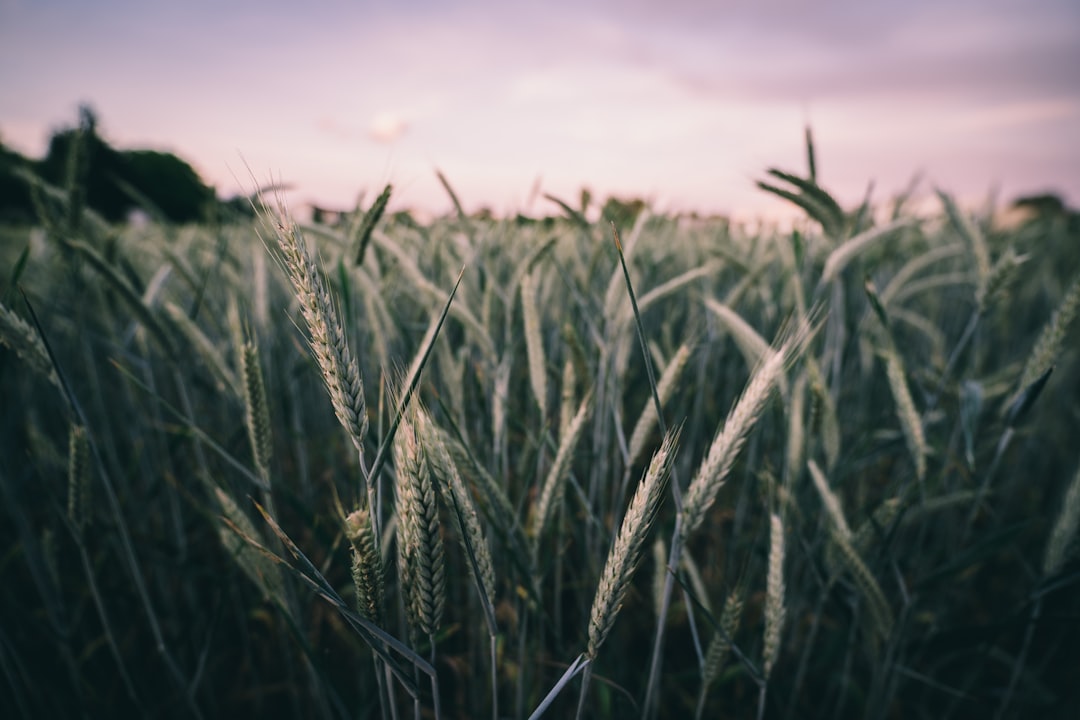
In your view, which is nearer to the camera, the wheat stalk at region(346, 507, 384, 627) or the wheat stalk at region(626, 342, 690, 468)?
the wheat stalk at region(346, 507, 384, 627)

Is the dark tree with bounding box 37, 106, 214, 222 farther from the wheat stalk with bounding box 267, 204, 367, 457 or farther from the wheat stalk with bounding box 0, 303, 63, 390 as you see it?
the wheat stalk with bounding box 267, 204, 367, 457

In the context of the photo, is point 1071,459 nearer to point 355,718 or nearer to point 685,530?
point 685,530

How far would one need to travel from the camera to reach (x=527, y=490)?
1099 millimetres

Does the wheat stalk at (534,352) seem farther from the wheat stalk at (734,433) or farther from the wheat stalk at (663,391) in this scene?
the wheat stalk at (734,433)

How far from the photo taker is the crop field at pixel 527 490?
0.67 meters

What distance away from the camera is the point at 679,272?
7.27 ft

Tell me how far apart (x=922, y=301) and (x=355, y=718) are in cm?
303

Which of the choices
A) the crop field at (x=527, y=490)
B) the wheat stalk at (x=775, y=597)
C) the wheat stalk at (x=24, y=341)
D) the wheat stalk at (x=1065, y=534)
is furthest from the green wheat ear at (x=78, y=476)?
the wheat stalk at (x=1065, y=534)

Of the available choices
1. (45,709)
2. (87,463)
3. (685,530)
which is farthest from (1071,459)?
(45,709)

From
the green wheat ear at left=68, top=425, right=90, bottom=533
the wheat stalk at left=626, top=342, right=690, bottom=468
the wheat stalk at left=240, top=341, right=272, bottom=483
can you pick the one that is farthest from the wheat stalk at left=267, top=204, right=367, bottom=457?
the green wheat ear at left=68, top=425, right=90, bottom=533

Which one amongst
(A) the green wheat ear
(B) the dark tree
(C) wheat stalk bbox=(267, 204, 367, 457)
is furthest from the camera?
(B) the dark tree

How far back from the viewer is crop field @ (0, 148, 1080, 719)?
67 centimetres

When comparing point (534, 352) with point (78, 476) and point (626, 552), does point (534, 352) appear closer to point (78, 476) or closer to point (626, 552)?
point (626, 552)

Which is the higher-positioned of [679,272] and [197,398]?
[679,272]
